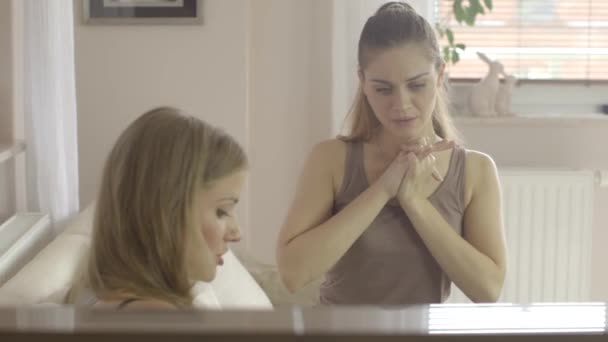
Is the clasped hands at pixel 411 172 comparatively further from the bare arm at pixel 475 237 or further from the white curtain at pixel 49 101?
the white curtain at pixel 49 101

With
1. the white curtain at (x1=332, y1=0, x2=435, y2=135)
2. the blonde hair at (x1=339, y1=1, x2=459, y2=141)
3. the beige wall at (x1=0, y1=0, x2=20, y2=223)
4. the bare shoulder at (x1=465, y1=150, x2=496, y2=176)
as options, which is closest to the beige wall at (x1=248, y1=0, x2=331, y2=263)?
the white curtain at (x1=332, y1=0, x2=435, y2=135)

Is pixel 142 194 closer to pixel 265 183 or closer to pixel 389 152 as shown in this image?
pixel 389 152

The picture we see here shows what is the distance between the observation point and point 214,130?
37.8 inches

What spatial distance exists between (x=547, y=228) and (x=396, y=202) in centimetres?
185

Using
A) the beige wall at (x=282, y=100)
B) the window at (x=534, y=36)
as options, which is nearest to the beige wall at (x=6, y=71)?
the beige wall at (x=282, y=100)

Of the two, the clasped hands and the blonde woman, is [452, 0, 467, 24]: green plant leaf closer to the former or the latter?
the blonde woman

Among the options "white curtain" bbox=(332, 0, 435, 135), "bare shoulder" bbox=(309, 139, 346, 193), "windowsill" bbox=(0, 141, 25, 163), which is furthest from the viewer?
"white curtain" bbox=(332, 0, 435, 135)

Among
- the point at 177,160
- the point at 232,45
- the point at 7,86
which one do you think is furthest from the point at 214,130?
the point at 232,45

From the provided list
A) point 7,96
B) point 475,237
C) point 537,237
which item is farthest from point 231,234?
point 537,237

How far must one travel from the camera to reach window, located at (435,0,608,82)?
3.51 meters

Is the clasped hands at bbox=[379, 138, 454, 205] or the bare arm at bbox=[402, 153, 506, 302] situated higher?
the clasped hands at bbox=[379, 138, 454, 205]

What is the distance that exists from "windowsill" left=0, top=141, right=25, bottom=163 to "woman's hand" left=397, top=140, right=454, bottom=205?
3.81 ft

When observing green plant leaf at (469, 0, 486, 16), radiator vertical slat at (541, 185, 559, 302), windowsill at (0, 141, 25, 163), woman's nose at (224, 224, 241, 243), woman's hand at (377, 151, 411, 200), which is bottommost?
radiator vertical slat at (541, 185, 559, 302)

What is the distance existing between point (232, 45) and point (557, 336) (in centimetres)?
299
